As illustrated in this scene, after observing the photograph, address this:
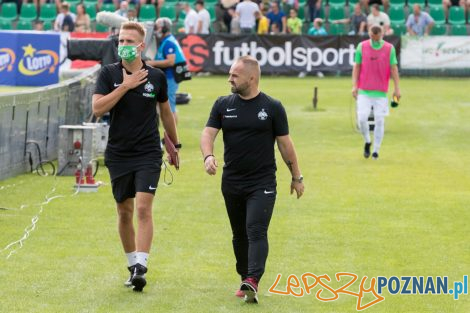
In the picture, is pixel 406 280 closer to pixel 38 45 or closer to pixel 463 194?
pixel 463 194

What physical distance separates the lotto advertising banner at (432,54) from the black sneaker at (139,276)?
28.7 meters

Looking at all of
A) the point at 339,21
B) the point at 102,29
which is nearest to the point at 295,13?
the point at 339,21

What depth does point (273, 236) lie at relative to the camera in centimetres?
1244

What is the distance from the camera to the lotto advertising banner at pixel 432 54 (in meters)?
37.4

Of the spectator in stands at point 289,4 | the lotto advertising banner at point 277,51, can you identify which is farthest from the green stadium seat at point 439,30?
the spectator in stands at point 289,4

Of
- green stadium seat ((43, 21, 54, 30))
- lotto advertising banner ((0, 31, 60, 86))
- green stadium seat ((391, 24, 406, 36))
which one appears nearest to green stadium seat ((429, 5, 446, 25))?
green stadium seat ((391, 24, 406, 36))

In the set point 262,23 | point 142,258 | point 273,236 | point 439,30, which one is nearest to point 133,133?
point 142,258

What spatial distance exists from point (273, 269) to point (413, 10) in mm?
30376

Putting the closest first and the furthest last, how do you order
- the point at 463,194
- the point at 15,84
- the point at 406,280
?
the point at 406,280, the point at 463,194, the point at 15,84

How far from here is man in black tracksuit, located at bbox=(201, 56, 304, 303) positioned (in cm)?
923

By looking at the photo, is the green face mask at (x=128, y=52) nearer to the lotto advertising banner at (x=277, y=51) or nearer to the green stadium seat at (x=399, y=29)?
the lotto advertising banner at (x=277, y=51)

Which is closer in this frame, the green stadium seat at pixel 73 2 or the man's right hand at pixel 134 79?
the man's right hand at pixel 134 79

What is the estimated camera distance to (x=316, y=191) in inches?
627

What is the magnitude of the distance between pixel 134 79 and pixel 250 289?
75.7 inches
